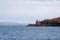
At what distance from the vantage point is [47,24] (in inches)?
5108

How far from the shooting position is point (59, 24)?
407ft

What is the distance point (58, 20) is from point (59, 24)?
11.1ft

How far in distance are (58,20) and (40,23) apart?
33.7 feet

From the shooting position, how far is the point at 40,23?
12581cm

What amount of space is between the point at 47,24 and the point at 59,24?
8325 mm

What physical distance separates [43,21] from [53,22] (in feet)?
19.4

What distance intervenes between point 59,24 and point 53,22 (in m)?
3.49

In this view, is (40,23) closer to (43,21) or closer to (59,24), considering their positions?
(43,21)

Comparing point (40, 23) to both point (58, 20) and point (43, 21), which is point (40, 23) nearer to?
point (43, 21)

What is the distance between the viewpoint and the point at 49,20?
12712cm

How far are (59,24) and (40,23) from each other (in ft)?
34.4

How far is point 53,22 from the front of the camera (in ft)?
410

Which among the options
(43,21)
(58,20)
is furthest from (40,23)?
(58,20)

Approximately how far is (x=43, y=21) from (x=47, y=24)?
3.81 meters
